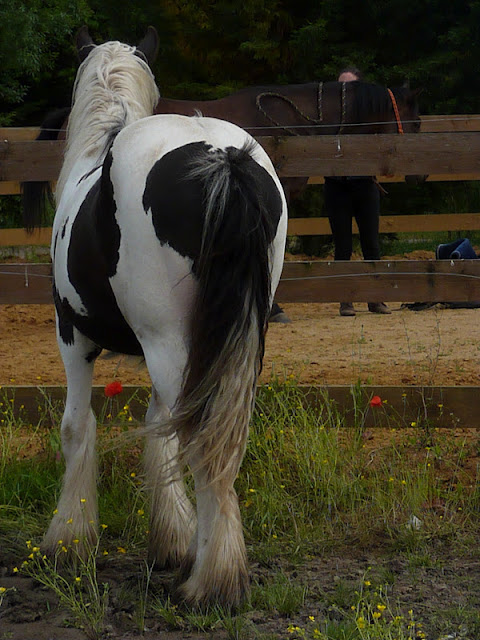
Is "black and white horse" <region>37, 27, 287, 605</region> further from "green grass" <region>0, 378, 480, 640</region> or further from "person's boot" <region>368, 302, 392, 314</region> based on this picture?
"person's boot" <region>368, 302, 392, 314</region>

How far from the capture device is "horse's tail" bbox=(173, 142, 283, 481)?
276 centimetres

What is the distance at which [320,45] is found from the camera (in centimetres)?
1386

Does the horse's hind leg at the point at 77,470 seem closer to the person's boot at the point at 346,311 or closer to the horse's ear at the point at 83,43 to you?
the horse's ear at the point at 83,43

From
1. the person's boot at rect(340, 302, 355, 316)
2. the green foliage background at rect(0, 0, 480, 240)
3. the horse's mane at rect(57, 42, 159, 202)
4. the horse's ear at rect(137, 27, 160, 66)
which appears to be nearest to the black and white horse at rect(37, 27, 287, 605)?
the horse's mane at rect(57, 42, 159, 202)

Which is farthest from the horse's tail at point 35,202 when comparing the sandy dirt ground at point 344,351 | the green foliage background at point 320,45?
the green foliage background at point 320,45

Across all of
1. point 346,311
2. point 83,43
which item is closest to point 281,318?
point 346,311

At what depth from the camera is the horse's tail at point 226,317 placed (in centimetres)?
276

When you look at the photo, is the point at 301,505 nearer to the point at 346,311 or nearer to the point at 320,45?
the point at 346,311

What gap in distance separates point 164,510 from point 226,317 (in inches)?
41.1

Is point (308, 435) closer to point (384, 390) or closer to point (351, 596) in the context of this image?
point (384, 390)

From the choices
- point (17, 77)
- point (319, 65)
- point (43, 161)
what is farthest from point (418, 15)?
point (43, 161)

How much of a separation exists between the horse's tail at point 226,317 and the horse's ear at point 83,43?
1.69 metres

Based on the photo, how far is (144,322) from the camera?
2906 mm

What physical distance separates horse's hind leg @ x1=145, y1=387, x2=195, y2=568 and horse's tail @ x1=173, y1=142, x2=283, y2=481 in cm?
60
